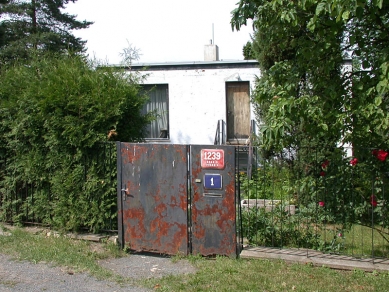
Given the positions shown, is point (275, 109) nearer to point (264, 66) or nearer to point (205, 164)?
point (205, 164)

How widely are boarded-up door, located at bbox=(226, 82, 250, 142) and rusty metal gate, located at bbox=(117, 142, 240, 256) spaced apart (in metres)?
7.82

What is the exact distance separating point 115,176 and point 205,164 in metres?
1.53

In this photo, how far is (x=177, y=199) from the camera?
631cm

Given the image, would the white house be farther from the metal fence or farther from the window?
the metal fence

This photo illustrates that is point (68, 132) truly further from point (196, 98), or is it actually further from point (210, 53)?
point (210, 53)

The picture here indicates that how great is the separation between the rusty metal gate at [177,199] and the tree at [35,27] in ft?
44.1

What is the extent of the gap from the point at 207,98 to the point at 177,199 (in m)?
7.85

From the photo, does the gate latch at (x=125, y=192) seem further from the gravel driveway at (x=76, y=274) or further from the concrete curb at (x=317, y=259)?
the concrete curb at (x=317, y=259)

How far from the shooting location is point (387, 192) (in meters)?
5.77

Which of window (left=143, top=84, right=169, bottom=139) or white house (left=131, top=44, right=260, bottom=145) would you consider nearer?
white house (left=131, top=44, right=260, bottom=145)

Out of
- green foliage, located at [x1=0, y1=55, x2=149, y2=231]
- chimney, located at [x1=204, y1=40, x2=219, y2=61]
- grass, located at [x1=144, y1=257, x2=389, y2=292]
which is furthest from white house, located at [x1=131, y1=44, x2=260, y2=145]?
grass, located at [x1=144, y1=257, x2=389, y2=292]

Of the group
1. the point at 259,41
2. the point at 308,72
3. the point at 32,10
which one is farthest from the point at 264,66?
the point at 32,10

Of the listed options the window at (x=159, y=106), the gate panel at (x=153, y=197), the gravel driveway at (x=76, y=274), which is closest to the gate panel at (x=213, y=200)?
the gate panel at (x=153, y=197)

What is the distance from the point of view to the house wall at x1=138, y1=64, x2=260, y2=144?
44.9 feet
